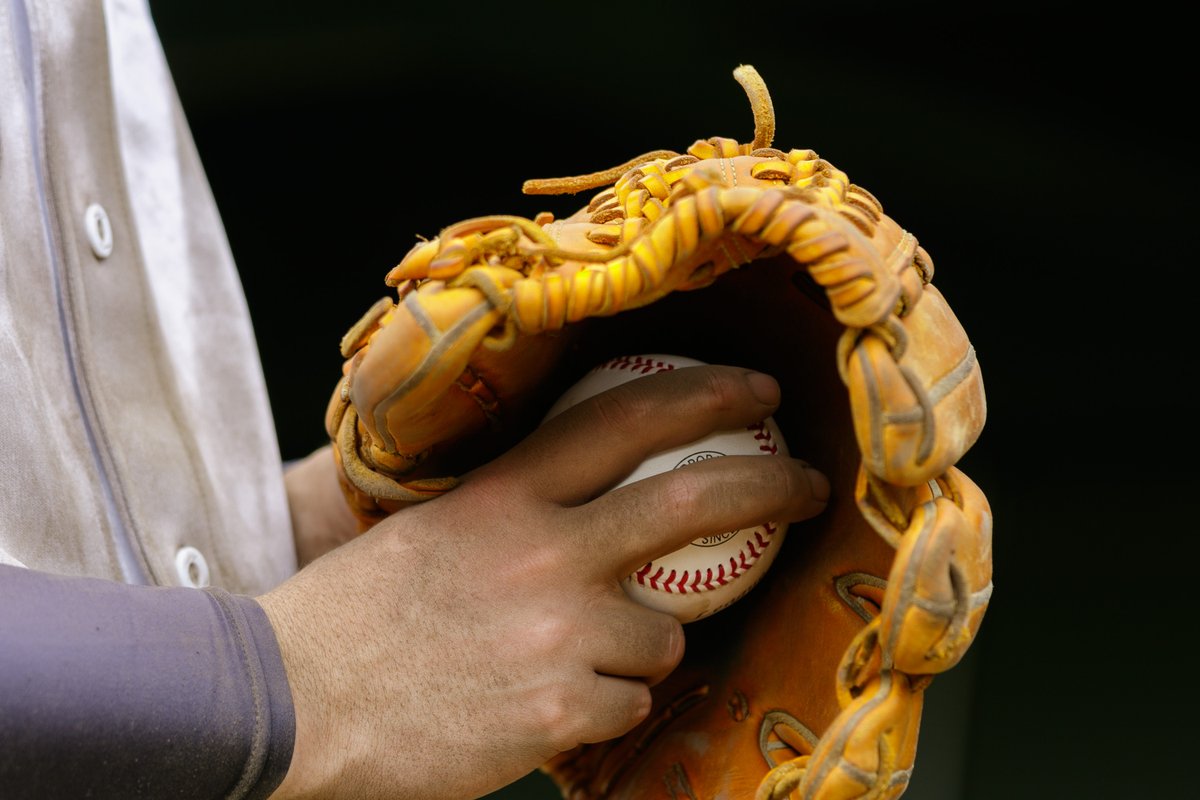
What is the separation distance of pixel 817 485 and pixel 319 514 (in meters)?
0.65

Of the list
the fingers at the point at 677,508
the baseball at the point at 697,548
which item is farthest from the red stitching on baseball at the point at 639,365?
the fingers at the point at 677,508

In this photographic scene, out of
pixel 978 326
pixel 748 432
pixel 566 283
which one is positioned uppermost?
pixel 566 283

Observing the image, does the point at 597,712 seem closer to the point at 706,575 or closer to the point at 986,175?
the point at 706,575

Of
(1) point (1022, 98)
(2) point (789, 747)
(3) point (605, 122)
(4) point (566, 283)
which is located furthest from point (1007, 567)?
(4) point (566, 283)

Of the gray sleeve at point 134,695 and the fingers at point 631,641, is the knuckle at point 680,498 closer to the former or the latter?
the fingers at point 631,641

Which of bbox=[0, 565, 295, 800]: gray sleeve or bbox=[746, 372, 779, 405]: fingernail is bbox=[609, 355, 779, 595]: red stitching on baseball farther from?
bbox=[0, 565, 295, 800]: gray sleeve

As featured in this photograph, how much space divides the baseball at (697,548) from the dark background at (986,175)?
1361mm

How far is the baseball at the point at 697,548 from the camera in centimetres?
89

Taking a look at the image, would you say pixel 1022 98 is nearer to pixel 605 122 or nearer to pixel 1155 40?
pixel 1155 40

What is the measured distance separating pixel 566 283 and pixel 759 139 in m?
0.27

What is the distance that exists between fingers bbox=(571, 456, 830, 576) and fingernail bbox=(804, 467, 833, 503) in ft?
0.12

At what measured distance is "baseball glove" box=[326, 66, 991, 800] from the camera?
719mm

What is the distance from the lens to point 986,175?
7.59 ft

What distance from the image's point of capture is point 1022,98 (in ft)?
7.20
